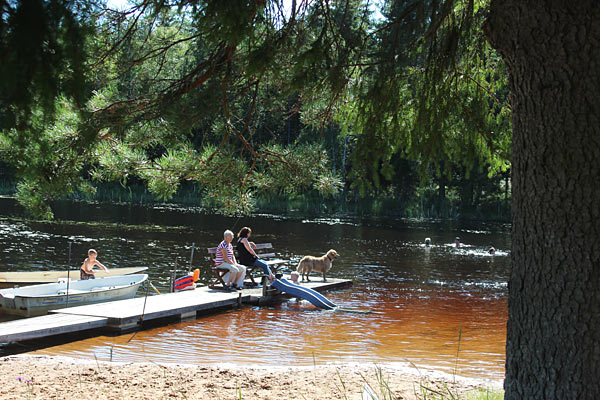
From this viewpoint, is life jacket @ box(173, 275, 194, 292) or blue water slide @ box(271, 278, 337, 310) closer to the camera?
blue water slide @ box(271, 278, 337, 310)

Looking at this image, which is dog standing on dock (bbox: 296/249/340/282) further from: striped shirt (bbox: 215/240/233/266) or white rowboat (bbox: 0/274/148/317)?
white rowboat (bbox: 0/274/148/317)

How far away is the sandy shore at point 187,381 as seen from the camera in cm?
612

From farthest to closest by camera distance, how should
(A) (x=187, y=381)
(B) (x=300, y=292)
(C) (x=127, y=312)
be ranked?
1. (B) (x=300, y=292)
2. (C) (x=127, y=312)
3. (A) (x=187, y=381)

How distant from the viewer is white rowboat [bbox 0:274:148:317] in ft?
35.9

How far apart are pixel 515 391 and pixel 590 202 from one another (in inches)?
48.0

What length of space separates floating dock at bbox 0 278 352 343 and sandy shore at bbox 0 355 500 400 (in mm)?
968

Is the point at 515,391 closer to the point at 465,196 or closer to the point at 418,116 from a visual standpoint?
the point at 418,116

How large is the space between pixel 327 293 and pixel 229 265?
3.03 metres

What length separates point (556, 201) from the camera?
3311 millimetres

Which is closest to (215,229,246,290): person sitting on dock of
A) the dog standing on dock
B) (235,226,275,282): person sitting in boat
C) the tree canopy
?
(235,226,275,282): person sitting in boat

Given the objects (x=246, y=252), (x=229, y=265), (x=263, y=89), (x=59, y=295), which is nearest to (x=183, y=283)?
(x=229, y=265)

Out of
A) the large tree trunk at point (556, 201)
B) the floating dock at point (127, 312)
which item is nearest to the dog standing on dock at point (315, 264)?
the floating dock at point (127, 312)

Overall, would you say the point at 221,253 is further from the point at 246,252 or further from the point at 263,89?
the point at 263,89

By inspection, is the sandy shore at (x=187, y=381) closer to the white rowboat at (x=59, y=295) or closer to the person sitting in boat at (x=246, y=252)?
the white rowboat at (x=59, y=295)
